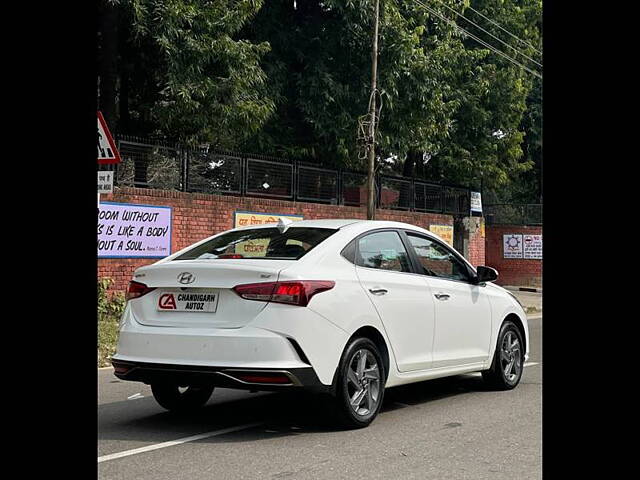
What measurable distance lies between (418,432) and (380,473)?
1305 millimetres

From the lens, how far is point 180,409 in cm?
689

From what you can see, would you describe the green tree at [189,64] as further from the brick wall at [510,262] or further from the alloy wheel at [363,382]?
the brick wall at [510,262]

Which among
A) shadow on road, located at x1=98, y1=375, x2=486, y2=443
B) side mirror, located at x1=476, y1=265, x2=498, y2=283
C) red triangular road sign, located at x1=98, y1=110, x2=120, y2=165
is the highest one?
red triangular road sign, located at x1=98, y1=110, x2=120, y2=165

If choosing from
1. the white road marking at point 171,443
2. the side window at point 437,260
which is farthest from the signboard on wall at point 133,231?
the white road marking at point 171,443

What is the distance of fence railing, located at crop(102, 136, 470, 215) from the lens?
16.6 metres

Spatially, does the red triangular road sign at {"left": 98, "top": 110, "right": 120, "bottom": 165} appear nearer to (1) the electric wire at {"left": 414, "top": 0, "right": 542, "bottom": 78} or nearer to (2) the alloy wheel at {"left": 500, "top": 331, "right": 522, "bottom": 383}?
(2) the alloy wheel at {"left": 500, "top": 331, "right": 522, "bottom": 383}

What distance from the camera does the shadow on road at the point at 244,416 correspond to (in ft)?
19.7

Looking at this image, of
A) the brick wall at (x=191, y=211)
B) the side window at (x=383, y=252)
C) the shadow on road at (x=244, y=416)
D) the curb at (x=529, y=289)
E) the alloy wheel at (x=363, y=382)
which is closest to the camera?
the shadow on road at (x=244, y=416)

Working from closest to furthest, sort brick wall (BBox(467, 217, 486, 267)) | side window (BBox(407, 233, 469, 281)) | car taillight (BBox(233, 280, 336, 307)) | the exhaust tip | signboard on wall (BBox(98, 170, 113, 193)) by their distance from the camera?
the exhaust tip < car taillight (BBox(233, 280, 336, 307)) < side window (BBox(407, 233, 469, 281)) < signboard on wall (BBox(98, 170, 113, 193)) < brick wall (BBox(467, 217, 486, 267))

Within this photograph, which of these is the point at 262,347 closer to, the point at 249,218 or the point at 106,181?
the point at 106,181

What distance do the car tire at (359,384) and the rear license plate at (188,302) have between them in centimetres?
103

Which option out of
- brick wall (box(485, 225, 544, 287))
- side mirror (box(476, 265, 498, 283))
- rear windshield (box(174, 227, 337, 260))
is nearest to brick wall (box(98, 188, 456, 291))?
rear windshield (box(174, 227, 337, 260))

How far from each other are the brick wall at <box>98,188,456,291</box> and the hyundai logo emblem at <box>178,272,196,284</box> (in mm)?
9398
